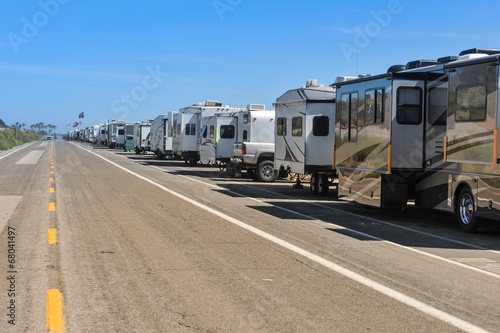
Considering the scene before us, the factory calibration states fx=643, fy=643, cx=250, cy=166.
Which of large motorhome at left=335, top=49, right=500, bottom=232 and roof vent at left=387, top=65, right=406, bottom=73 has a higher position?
roof vent at left=387, top=65, right=406, bottom=73

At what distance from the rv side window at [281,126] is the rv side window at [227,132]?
7.96 metres

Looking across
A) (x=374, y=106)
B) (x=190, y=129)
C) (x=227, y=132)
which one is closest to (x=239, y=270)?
(x=374, y=106)

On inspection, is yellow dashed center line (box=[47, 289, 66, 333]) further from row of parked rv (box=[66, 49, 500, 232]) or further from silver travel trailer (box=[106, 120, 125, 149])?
silver travel trailer (box=[106, 120, 125, 149])

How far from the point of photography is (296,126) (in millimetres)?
21203

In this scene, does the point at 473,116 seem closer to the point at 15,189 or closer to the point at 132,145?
the point at 15,189

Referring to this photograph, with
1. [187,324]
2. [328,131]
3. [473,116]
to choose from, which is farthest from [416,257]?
[328,131]

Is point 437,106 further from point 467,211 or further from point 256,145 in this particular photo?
point 256,145

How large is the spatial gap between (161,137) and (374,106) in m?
33.5

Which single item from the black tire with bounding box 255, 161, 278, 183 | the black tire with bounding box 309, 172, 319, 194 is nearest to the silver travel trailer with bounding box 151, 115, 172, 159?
the black tire with bounding box 255, 161, 278, 183

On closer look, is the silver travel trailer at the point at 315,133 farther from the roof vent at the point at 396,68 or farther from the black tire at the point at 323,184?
the roof vent at the point at 396,68

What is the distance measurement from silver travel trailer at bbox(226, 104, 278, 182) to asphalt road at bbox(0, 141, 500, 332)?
33.8 ft

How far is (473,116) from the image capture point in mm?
12180

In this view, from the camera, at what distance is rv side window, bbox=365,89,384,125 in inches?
575

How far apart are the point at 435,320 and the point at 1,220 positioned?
9.46 metres
